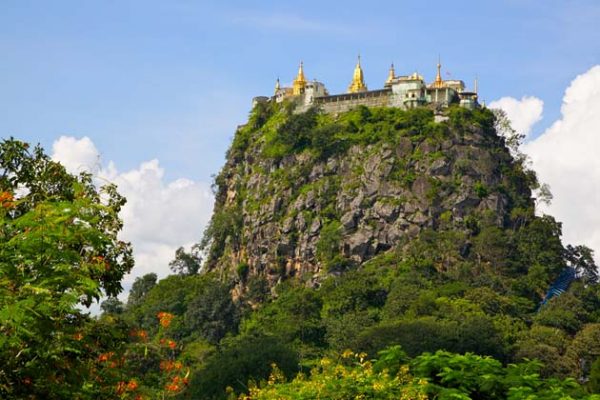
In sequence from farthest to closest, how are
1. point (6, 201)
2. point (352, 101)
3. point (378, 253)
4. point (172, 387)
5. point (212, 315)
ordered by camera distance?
point (352, 101) < point (378, 253) < point (212, 315) < point (172, 387) < point (6, 201)

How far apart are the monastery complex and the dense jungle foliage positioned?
4.58 ft

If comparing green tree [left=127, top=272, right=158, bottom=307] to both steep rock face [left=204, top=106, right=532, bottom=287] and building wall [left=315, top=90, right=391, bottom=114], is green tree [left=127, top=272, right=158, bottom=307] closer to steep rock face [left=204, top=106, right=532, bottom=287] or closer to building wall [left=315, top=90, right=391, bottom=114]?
steep rock face [left=204, top=106, right=532, bottom=287]

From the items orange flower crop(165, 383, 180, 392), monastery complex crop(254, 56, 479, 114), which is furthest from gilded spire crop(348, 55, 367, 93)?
orange flower crop(165, 383, 180, 392)

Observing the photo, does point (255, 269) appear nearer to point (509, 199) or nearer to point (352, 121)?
point (352, 121)

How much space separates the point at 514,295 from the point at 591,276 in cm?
871

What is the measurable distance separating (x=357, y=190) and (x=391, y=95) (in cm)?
984

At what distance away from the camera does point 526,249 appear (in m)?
79.3

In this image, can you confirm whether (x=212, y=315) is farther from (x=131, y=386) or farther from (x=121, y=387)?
(x=121, y=387)

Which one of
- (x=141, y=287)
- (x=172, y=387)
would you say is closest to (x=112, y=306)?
(x=141, y=287)

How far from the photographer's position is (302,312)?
76.1 meters

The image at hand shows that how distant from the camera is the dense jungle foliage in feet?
47.4

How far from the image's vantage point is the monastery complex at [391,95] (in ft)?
293

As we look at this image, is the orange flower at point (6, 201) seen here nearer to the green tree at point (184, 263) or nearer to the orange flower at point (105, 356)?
the orange flower at point (105, 356)

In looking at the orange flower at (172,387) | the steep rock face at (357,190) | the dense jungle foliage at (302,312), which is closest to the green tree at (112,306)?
the dense jungle foliage at (302,312)
